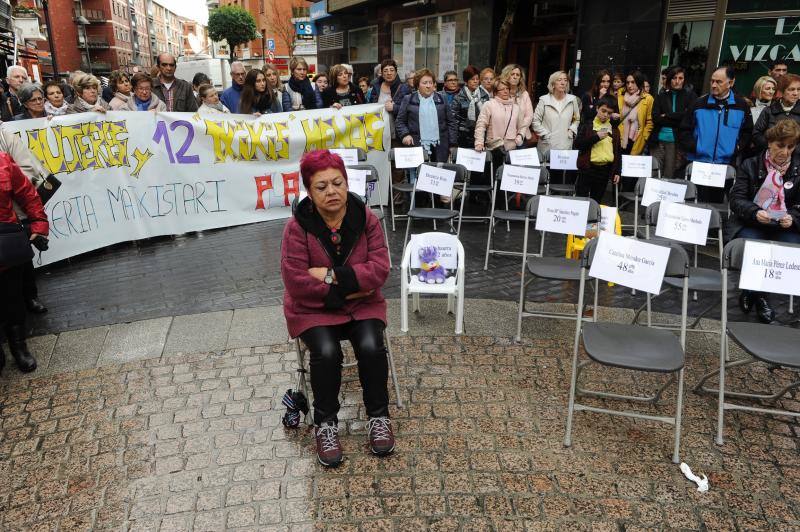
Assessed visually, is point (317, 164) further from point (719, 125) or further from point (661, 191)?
point (719, 125)

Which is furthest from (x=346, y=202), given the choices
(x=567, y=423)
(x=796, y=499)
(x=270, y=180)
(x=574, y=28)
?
(x=574, y=28)

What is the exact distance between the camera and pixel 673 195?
5688 mm

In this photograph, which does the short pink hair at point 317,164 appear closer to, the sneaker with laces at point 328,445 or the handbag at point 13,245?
the sneaker with laces at point 328,445

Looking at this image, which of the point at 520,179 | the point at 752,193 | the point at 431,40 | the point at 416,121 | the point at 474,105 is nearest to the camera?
the point at 752,193

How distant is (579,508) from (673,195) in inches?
153

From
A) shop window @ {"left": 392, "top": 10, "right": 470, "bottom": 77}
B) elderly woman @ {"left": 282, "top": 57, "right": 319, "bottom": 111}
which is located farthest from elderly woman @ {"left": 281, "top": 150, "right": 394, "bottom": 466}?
shop window @ {"left": 392, "top": 10, "right": 470, "bottom": 77}

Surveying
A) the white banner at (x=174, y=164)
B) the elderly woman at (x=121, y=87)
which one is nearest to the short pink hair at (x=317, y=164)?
the white banner at (x=174, y=164)

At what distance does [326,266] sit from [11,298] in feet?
8.47

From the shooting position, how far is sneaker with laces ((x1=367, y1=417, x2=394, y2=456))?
3174 mm

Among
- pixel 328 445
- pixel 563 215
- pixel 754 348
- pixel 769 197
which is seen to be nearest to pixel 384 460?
pixel 328 445

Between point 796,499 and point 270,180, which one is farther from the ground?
point 270,180

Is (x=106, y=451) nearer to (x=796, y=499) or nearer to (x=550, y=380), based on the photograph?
(x=550, y=380)

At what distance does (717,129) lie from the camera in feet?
21.8

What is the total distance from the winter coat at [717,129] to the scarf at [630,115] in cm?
133
